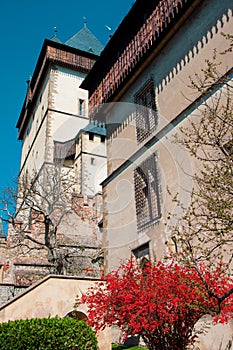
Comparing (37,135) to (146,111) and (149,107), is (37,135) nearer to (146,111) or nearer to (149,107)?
(146,111)

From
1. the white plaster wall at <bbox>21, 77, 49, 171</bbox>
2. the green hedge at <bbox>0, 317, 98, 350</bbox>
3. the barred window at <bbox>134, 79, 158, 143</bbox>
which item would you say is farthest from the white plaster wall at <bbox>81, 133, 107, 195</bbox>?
the green hedge at <bbox>0, 317, 98, 350</bbox>

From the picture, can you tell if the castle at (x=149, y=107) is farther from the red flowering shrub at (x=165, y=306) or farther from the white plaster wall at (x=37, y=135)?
the white plaster wall at (x=37, y=135)

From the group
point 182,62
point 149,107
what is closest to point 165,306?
point 182,62

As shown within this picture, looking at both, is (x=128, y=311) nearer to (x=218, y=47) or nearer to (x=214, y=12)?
(x=218, y=47)

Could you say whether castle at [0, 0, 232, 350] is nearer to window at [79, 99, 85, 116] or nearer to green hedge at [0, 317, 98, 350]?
green hedge at [0, 317, 98, 350]

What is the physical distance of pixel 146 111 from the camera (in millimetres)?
11984

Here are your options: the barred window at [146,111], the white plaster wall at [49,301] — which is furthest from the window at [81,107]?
the white plaster wall at [49,301]

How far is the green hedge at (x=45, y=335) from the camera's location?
21.6 feet

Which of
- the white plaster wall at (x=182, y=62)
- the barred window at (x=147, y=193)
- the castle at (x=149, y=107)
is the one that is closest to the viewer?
the white plaster wall at (x=182, y=62)

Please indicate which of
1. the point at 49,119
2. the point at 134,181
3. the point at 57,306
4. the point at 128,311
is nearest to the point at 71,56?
the point at 49,119

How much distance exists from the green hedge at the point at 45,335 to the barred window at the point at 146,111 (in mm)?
6336

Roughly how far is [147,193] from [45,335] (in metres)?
5.59

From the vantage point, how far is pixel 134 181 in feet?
38.7

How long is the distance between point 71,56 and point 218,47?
25.2 meters
